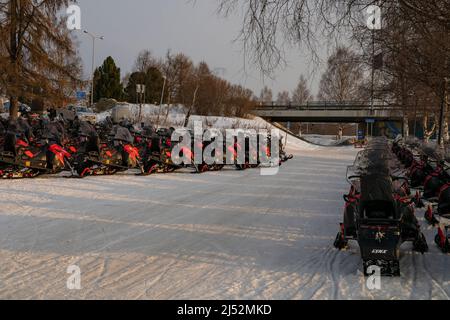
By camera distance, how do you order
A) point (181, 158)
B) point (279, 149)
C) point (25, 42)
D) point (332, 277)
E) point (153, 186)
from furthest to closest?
point (279, 149) < point (25, 42) < point (181, 158) < point (153, 186) < point (332, 277)

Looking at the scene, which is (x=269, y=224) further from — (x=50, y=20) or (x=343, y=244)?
(x=50, y=20)

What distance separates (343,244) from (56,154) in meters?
8.18

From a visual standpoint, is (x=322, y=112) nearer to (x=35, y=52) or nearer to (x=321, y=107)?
(x=321, y=107)

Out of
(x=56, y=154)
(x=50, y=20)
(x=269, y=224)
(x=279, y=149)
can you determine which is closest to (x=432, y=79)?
(x=279, y=149)

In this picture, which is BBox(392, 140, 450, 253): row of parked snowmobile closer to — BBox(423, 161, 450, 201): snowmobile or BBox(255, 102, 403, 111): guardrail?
BBox(423, 161, 450, 201): snowmobile

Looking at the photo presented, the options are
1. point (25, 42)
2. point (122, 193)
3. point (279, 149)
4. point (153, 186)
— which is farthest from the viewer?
point (279, 149)

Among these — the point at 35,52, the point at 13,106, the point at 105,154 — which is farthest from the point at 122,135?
the point at 35,52

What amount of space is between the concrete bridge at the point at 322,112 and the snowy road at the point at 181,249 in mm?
44302

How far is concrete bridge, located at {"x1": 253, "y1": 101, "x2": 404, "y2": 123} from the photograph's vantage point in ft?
174

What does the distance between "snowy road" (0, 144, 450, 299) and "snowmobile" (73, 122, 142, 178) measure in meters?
1.90

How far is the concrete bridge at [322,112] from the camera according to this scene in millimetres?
53031

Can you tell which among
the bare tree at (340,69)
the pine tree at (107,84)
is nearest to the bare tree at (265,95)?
the bare tree at (340,69)

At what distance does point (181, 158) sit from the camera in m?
15.4

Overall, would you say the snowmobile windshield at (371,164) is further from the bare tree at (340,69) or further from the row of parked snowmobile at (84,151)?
the row of parked snowmobile at (84,151)
